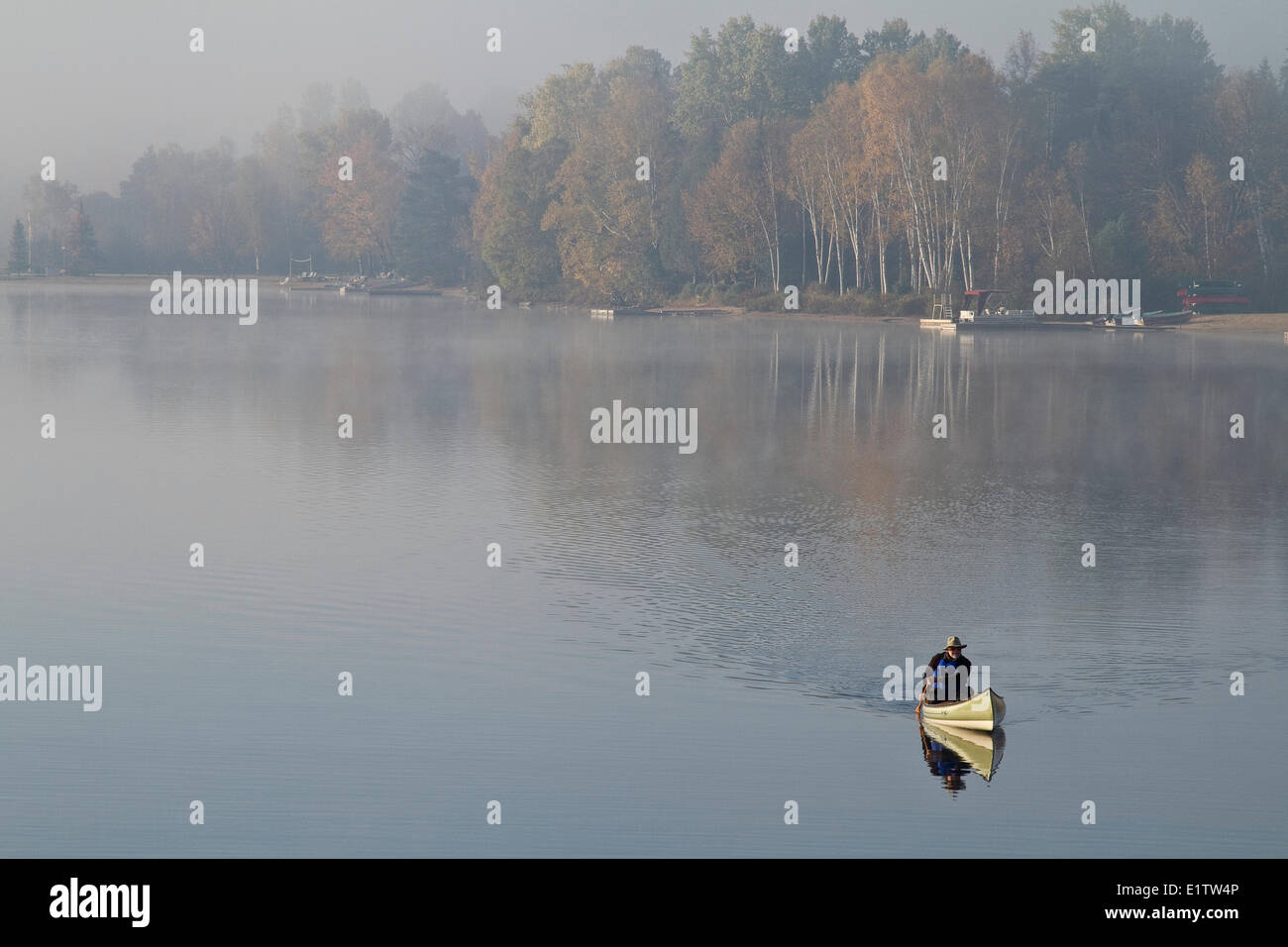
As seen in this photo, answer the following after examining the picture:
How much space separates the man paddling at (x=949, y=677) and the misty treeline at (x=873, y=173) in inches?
2590

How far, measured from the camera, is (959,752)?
13.9m

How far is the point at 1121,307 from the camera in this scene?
77250 millimetres

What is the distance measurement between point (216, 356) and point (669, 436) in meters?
29.5

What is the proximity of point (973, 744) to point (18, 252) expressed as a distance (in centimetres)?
17943

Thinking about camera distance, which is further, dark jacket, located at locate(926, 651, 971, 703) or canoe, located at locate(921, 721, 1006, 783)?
dark jacket, located at locate(926, 651, 971, 703)

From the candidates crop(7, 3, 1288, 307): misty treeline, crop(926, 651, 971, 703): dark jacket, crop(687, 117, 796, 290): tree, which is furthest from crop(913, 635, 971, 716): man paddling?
crop(687, 117, 796, 290): tree

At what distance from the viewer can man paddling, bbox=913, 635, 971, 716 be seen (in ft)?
47.6

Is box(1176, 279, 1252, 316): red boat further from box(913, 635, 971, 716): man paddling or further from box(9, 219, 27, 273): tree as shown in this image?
box(9, 219, 27, 273): tree

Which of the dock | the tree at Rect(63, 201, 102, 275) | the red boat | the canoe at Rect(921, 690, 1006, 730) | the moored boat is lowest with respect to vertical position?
the canoe at Rect(921, 690, 1006, 730)

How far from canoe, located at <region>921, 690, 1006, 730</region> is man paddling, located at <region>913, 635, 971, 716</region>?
0.73ft

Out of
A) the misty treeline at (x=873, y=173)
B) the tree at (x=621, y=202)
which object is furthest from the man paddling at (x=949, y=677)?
the tree at (x=621, y=202)

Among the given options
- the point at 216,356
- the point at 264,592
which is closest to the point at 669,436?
the point at 264,592

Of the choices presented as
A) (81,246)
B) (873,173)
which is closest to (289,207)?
(81,246)

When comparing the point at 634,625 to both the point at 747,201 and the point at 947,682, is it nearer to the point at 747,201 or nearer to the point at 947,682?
the point at 947,682
